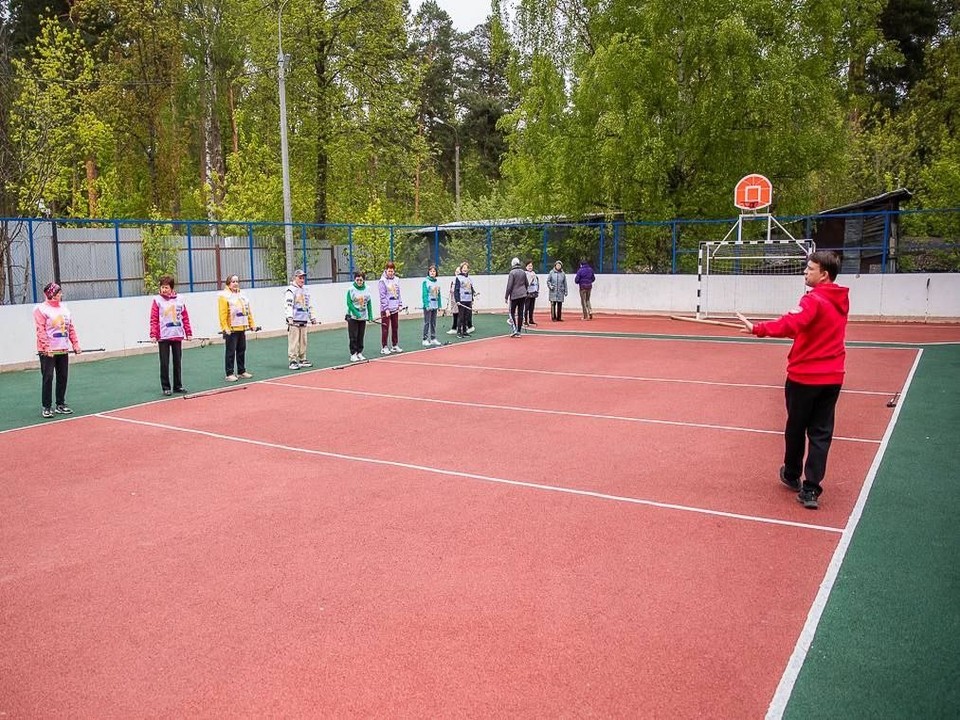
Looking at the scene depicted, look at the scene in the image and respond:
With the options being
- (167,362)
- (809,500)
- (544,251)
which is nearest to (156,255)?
(167,362)

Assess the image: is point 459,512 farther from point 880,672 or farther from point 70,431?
point 70,431

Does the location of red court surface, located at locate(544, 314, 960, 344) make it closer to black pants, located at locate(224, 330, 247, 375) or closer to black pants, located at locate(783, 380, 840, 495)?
black pants, located at locate(224, 330, 247, 375)

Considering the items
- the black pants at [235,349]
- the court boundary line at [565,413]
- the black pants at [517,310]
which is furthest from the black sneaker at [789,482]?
the black pants at [517,310]

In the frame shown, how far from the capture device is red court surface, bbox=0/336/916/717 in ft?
13.8

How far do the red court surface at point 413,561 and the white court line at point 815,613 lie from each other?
0.21 feet

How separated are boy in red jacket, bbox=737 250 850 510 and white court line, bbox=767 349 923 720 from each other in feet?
1.70

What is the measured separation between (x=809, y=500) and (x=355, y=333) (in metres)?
11.2

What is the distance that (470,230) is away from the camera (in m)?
30.7

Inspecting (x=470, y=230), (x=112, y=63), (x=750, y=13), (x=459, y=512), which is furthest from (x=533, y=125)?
(x=459, y=512)

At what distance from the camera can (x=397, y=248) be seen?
29.3m

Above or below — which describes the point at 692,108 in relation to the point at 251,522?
above

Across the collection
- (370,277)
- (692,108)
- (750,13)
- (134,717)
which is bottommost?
(134,717)

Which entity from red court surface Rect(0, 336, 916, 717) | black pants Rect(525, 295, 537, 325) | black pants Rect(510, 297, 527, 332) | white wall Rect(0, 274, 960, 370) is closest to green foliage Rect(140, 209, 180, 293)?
white wall Rect(0, 274, 960, 370)

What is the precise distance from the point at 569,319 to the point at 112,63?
28.5 m
